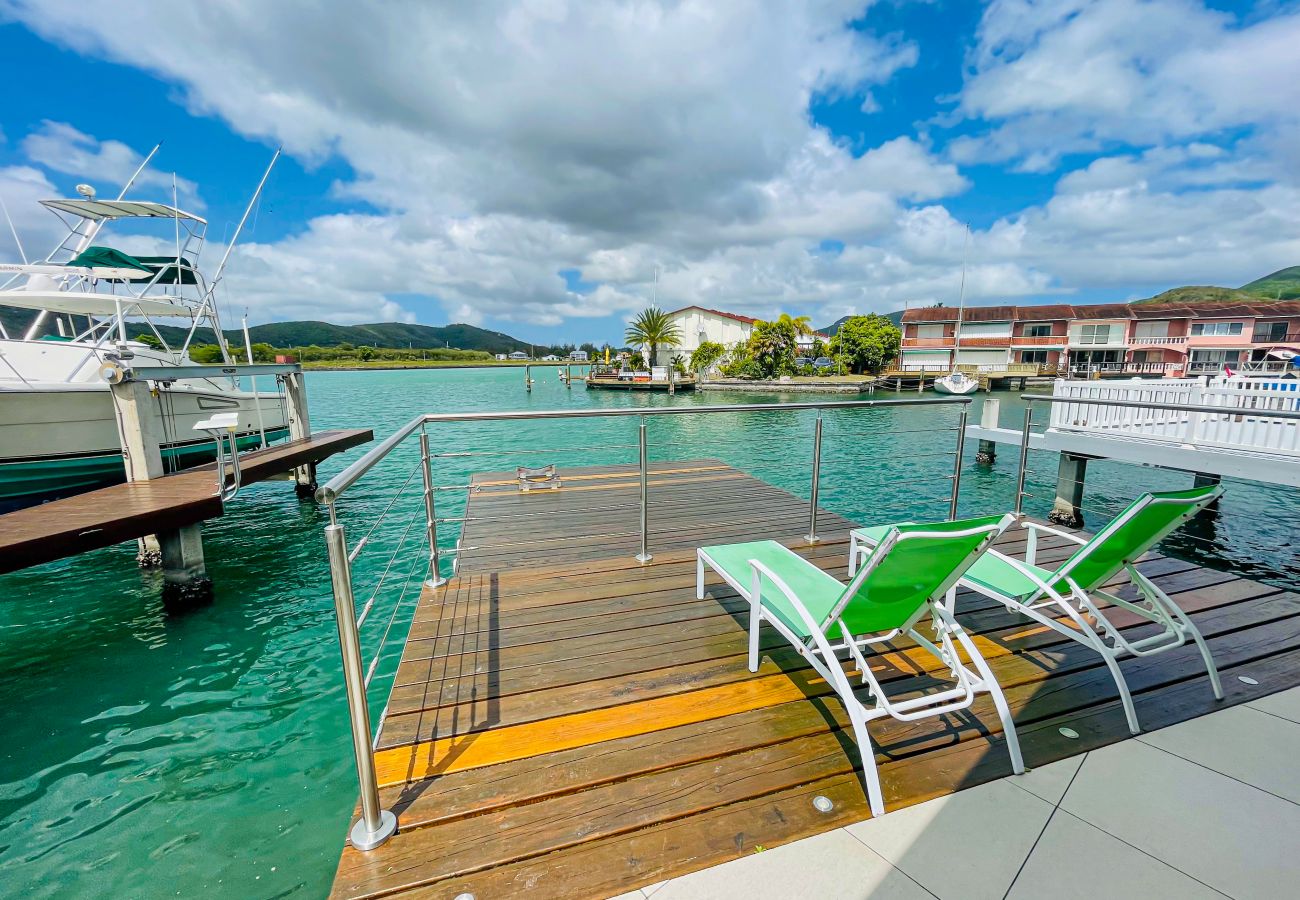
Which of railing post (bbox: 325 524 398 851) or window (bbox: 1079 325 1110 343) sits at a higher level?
window (bbox: 1079 325 1110 343)

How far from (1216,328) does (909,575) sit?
56479 mm

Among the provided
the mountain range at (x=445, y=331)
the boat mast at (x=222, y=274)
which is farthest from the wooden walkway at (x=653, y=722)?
the mountain range at (x=445, y=331)

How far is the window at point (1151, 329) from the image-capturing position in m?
39.2

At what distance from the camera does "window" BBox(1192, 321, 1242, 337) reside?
124ft

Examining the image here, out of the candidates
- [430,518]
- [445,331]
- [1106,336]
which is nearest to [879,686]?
[430,518]

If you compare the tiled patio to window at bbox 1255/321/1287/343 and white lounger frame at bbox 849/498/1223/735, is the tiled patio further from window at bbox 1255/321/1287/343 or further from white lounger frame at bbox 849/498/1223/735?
window at bbox 1255/321/1287/343

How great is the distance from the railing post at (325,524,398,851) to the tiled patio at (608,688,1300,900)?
83 cm

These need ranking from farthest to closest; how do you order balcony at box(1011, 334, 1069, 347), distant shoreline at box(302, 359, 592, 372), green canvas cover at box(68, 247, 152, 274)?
distant shoreline at box(302, 359, 592, 372) → balcony at box(1011, 334, 1069, 347) → green canvas cover at box(68, 247, 152, 274)

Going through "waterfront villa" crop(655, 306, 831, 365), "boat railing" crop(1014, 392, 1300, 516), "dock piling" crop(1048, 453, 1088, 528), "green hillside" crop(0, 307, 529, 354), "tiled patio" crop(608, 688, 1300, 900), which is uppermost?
"green hillside" crop(0, 307, 529, 354)

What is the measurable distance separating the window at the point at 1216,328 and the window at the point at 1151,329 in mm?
1560

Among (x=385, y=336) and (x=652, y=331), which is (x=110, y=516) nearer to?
(x=652, y=331)

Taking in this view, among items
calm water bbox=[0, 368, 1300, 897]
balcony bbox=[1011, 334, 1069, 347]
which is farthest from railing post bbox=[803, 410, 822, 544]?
balcony bbox=[1011, 334, 1069, 347]

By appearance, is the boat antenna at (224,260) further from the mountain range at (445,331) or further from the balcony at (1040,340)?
the mountain range at (445,331)

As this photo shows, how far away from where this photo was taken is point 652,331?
44688 mm
